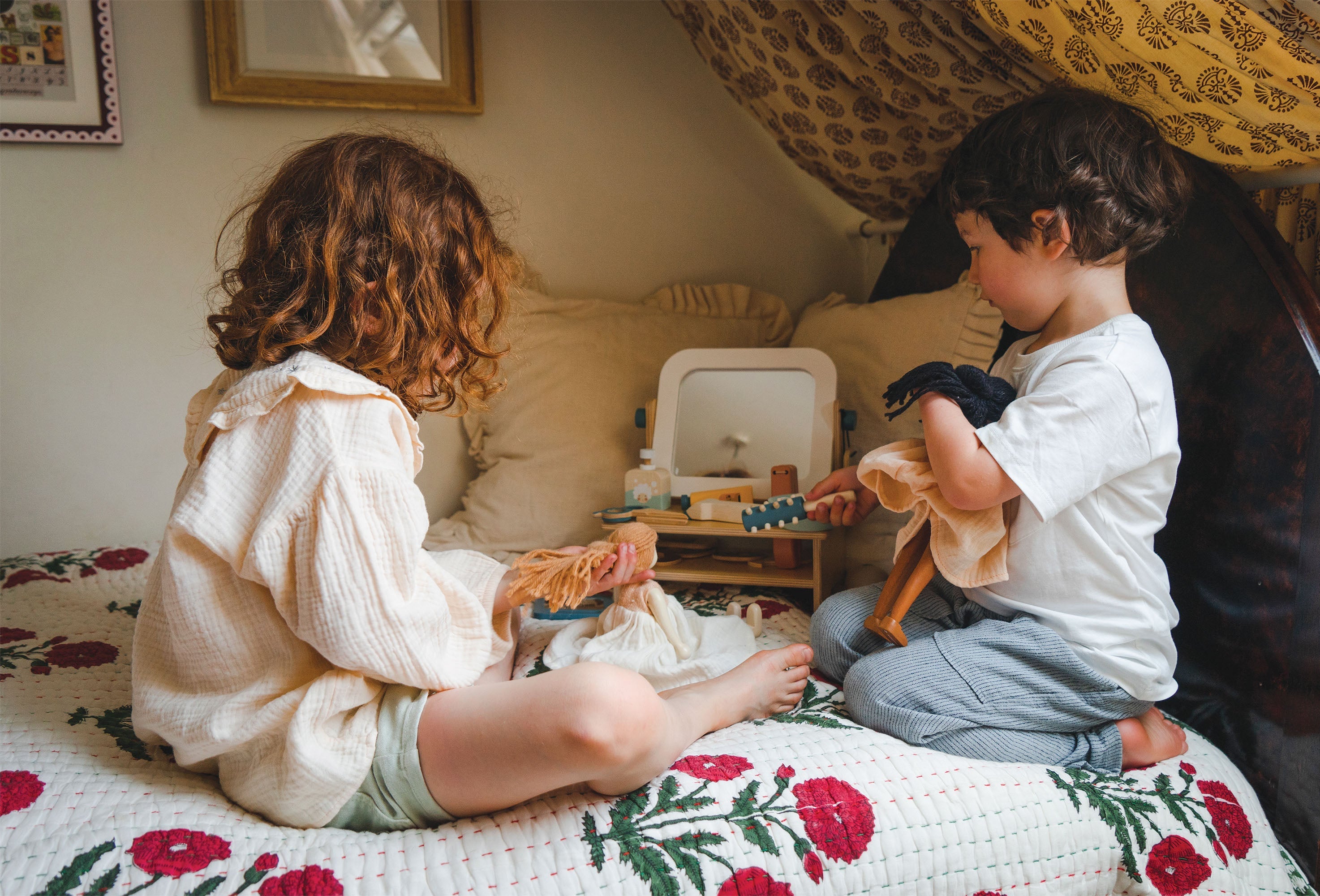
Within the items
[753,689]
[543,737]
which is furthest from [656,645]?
[543,737]

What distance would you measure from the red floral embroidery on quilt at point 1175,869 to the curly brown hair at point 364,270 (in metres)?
0.83

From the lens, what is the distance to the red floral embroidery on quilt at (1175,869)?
0.83 meters

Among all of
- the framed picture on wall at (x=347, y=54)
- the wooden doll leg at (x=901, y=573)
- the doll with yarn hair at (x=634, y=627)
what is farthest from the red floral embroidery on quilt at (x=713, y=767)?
the framed picture on wall at (x=347, y=54)

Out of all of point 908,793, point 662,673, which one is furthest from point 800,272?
point 908,793

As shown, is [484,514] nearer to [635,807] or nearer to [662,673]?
[662,673]

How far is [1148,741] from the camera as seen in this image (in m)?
0.95

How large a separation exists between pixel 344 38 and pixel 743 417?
1.06 metres

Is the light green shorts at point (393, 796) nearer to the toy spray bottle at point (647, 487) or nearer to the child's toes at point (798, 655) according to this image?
the child's toes at point (798, 655)

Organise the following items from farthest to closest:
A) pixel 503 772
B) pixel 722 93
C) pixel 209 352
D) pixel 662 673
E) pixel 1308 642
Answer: pixel 722 93
pixel 209 352
pixel 662 673
pixel 1308 642
pixel 503 772

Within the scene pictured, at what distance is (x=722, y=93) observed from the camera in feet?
6.24

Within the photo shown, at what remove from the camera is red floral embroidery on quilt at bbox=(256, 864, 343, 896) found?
673 mm

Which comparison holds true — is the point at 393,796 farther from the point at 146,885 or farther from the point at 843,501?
the point at 843,501

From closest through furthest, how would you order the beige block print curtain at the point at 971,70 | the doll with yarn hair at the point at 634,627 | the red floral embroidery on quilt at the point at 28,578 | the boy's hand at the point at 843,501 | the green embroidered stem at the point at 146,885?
the green embroidered stem at the point at 146,885
the beige block print curtain at the point at 971,70
the doll with yarn hair at the point at 634,627
the boy's hand at the point at 843,501
the red floral embroidery on quilt at the point at 28,578

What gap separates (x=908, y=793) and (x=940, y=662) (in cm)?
18
